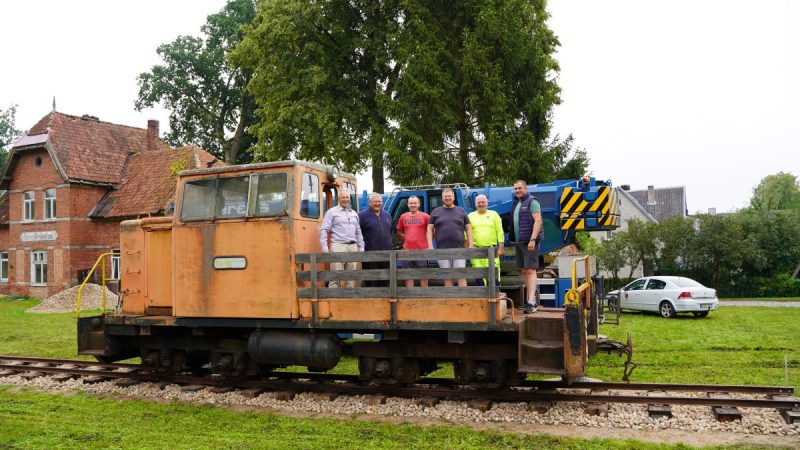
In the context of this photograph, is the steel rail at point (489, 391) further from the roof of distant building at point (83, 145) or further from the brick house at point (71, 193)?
the roof of distant building at point (83, 145)

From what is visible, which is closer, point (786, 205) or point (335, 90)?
point (335, 90)

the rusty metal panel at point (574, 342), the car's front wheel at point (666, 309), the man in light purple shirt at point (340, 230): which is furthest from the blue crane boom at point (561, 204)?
the car's front wheel at point (666, 309)

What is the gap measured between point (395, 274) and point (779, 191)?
94.0 meters

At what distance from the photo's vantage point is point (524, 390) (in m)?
8.52

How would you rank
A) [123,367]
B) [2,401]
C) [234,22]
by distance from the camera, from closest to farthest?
1. [2,401]
2. [123,367]
3. [234,22]

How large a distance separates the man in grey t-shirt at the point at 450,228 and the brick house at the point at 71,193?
23613 millimetres

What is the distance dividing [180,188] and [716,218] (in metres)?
31.2

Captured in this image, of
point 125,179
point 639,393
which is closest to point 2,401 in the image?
point 639,393

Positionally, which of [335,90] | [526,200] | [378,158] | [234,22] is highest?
[234,22]

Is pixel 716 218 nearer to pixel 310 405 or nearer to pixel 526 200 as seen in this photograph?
pixel 526 200

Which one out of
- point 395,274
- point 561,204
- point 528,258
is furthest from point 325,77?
point 395,274

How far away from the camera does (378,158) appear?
73.1ft

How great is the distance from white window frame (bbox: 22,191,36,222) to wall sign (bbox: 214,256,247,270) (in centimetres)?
2946

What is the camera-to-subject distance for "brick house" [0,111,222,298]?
31078 millimetres
